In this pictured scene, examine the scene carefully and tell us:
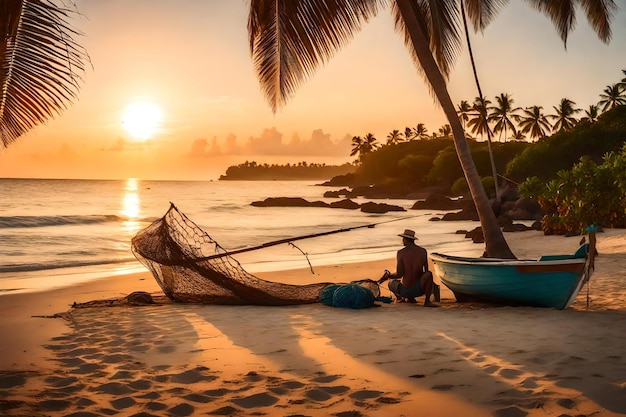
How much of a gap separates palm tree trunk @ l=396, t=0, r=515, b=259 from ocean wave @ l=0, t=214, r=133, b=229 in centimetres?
2966

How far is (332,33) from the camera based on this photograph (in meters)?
8.83

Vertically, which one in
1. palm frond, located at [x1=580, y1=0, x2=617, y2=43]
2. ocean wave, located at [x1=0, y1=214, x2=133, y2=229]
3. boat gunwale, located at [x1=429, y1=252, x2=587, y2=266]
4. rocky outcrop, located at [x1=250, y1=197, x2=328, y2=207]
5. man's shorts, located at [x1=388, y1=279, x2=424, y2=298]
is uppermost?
palm frond, located at [x1=580, y1=0, x2=617, y2=43]

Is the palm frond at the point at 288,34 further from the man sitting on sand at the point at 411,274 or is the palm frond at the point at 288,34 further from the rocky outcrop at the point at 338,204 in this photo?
the rocky outcrop at the point at 338,204

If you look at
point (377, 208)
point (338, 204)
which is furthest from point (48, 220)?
point (338, 204)

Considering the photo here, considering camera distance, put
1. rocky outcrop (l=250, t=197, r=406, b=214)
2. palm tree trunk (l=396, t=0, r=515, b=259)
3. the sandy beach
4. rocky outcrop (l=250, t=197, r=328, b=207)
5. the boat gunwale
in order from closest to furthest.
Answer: the sandy beach < the boat gunwale < palm tree trunk (l=396, t=0, r=515, b=259) < rocky outcrop (l=250, t=197, r=406, b=214) < rocky outcrop (l=250, t=197, r=328, b=207)

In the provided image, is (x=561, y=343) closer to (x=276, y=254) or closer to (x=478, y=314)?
(x=478, y=314)

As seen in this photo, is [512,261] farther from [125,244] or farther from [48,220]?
[48,220]

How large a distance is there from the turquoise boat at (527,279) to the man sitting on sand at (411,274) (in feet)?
1.36

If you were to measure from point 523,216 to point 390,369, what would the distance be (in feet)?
87.7

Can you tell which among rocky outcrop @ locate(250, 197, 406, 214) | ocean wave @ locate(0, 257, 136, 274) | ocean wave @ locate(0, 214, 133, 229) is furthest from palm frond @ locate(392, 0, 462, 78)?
rocky outcrop @ locate(250, 197, 406, 214)

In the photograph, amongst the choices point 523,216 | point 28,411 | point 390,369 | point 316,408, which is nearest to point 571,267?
point 390,369

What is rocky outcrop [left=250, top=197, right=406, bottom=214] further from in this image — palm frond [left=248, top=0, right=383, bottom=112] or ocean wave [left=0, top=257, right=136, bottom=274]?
palm frond [left=248, top=0, right=383, bottom=112]

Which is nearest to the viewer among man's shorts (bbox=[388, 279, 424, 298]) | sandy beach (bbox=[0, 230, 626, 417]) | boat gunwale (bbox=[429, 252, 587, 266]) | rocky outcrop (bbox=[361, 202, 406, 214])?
sandy beach (bbox=[0, 230, 626, 417])

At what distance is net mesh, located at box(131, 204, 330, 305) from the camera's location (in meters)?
8.36
